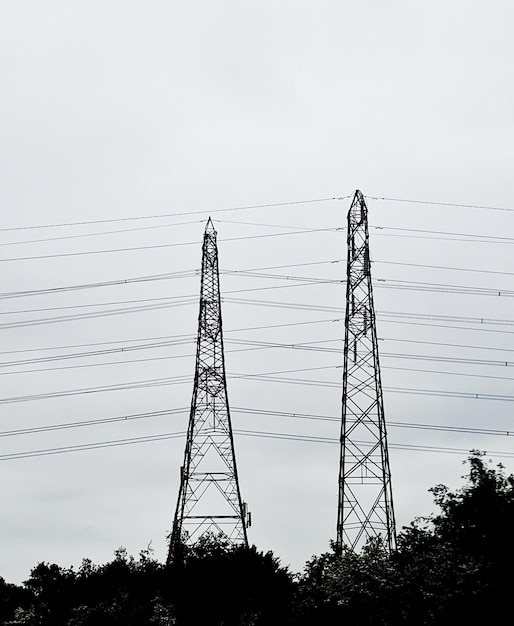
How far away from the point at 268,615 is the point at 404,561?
10750mm

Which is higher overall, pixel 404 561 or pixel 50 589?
pixel 50 589

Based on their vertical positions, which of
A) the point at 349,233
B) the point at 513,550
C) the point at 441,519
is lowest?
the point at 513,550

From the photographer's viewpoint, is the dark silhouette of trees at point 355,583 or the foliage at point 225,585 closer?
the dark silhouette of trees at point 355,583

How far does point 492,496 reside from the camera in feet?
174

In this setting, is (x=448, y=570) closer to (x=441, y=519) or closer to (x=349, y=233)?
(x=441, y=519)

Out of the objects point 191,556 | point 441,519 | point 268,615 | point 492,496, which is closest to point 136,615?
point 191,556

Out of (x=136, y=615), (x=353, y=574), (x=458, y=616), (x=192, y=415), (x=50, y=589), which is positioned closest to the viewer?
(x=458, y=616)

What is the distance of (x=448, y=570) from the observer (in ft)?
154

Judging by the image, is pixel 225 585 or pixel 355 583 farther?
pixel 225 585

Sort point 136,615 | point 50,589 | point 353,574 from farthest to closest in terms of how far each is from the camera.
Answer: point 50,589 < point 136,615 < point 353,574

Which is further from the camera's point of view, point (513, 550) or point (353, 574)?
point (353, 574)

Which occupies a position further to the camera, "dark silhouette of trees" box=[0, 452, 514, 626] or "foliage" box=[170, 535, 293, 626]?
"foliage" box=[170, 535, 293, 626]

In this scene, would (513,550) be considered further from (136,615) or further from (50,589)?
(50,589)

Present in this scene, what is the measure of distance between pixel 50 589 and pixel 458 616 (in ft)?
196
